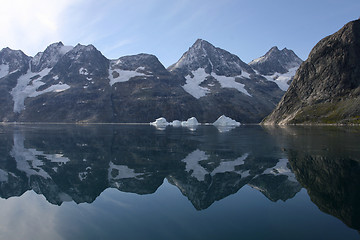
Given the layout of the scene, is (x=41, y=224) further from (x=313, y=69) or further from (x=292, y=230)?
(x=313, y=69)

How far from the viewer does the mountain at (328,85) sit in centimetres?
13562

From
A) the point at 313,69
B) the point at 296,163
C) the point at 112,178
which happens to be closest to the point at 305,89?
the point at 313,69

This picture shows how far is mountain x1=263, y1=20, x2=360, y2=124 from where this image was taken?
13562cm

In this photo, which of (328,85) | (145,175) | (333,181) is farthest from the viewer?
(328,85)

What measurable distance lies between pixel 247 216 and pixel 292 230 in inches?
103

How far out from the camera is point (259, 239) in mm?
11734

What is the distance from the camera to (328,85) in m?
153

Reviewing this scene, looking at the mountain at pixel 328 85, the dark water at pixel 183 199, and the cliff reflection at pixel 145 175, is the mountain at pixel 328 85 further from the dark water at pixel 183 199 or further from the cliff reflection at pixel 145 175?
the dark water at pixel 183 199

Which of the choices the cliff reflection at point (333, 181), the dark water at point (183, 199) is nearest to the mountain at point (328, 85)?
the cliff reflection at point (333, 181)

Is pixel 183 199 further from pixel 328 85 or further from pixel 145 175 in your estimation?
pixel 328 85

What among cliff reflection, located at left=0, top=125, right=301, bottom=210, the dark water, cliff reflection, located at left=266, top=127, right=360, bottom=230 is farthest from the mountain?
the dark water

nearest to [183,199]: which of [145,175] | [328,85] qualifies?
[145,175]

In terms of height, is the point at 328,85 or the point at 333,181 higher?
the point at 328,85

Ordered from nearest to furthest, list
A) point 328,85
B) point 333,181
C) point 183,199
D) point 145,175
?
point 183,199, point 333,181, point 145,175, point 328,85
